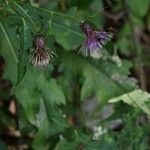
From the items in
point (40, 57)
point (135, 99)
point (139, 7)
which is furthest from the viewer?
point (139, 7)

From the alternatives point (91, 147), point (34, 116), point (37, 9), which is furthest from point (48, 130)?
point (37, 9)

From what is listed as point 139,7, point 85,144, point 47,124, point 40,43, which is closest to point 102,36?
point 40,43

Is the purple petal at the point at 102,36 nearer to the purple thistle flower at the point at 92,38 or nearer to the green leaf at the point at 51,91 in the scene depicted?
the purple thistle flower at the point at 92,38

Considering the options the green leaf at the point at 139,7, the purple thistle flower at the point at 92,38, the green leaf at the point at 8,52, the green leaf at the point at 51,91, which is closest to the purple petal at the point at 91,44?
the purple thistle flower at the point at 92,38

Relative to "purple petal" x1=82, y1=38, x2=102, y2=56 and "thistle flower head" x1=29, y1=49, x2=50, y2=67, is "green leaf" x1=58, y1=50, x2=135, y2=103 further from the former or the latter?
"thistle flower head" x1=29, y1=49, x2=50, y2=67

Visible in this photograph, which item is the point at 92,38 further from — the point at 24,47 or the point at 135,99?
the point at 135,99

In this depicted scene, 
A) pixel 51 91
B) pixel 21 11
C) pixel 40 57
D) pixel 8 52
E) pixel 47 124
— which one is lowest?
pixel 47 124
